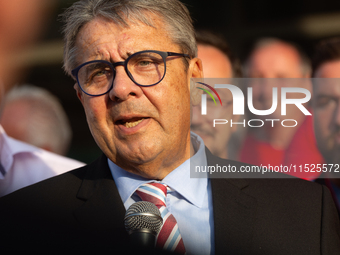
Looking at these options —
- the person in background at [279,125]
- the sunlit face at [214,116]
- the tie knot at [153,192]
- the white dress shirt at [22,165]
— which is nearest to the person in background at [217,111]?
the sunlit face at [214,116]

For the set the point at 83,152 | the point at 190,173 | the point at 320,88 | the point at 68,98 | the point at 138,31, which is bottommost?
the point at 83,152

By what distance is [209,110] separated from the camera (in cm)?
298

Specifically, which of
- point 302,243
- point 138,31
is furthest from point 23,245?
point 302,243

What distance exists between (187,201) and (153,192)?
0.74 ft

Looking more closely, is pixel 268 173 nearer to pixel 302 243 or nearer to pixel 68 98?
pixel 302 243

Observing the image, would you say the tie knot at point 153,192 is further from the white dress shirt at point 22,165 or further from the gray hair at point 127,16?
the white dress shirt at point 22,165

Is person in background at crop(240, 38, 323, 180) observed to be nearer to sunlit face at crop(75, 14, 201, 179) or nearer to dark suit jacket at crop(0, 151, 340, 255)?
dark suit jacket at crop(0, 151, 340, 255)

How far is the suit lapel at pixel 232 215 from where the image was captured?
Answer: 6.26 ft

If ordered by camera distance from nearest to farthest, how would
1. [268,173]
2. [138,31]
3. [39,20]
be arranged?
[39,20] → [138,31] → [268,173]

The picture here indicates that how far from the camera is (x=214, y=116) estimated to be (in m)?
2.99

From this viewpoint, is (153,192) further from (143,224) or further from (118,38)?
(118,38)

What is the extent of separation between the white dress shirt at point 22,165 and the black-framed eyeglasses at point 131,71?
3.98ft

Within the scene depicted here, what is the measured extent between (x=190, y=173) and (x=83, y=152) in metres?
4.05

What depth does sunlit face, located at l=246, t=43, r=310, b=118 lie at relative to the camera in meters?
2.92
